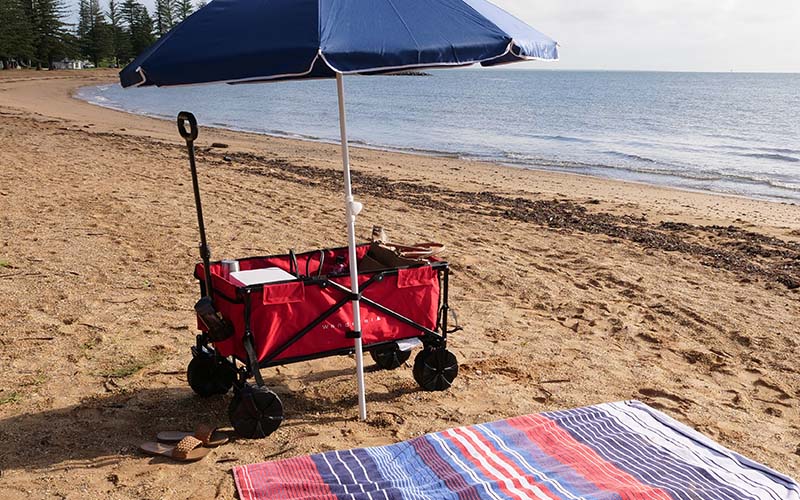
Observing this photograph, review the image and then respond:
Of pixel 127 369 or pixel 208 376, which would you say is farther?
pixel 127 369

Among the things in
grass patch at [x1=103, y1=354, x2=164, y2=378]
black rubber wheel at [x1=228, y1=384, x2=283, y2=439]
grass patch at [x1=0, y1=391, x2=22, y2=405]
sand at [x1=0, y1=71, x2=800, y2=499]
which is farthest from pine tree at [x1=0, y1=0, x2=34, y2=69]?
black rubber wheel at [x1=228, y1=384, x2=283, y2=439]

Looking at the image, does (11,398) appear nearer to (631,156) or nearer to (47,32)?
(631,156)

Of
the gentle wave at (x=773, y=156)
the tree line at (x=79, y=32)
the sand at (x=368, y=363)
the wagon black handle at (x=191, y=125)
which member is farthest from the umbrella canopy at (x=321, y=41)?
the tree line at (x=79, y=32)

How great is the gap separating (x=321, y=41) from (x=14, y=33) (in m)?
77.3

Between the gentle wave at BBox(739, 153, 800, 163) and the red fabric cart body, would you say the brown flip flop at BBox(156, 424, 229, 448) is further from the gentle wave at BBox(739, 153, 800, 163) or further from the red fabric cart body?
the gentle wave at BBox(739, 153, 800, 163)

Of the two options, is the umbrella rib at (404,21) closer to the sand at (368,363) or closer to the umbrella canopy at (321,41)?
the umbrella canopy at (321,41)

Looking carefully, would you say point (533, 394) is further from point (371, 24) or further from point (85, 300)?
point (85, 300)

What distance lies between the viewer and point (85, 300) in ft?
19.1

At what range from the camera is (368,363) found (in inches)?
198

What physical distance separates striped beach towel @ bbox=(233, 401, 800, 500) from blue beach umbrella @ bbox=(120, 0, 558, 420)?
1831mm

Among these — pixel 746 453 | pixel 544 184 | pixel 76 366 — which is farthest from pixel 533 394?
pixel 544 184

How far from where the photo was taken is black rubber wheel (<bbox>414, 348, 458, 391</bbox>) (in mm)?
4445

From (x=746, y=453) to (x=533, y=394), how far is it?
1.19m

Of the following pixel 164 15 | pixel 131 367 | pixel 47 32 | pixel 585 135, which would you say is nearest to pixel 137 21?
pixel 164 15
